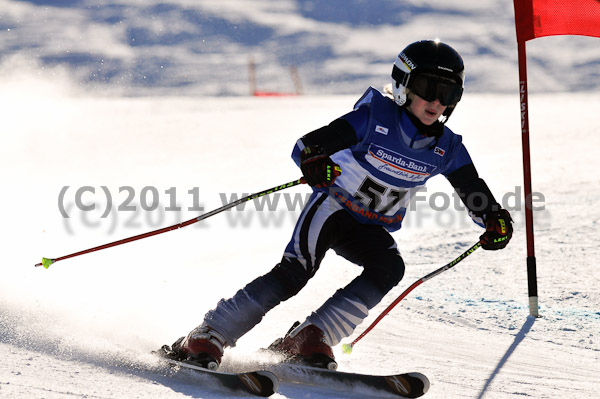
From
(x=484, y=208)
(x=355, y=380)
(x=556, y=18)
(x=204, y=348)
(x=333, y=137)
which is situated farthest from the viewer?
(x=556, y=18)

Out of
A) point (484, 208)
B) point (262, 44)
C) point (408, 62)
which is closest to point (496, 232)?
point (484, 208)

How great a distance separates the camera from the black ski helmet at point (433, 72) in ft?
11.6

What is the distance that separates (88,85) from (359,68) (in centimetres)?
1456

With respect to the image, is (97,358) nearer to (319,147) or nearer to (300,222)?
(300,222)

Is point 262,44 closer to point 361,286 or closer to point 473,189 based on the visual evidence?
point 473,189

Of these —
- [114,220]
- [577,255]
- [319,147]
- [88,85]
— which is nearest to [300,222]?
[319,147]

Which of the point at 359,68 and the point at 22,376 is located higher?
the point at 359,68

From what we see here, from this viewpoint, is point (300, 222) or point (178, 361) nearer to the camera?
point (178, 361)

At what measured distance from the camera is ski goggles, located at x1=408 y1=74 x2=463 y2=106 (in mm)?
3525

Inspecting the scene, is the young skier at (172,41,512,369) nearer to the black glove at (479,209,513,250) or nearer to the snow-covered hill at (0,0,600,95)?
the black glove at (479,209,513,250)

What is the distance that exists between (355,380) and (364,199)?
0.98m

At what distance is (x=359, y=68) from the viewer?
126 ft

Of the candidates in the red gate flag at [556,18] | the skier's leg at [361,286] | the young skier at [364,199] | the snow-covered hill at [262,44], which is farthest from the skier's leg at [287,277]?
the snow-covered hill at [262,44]

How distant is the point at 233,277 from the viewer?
5.42 metres
